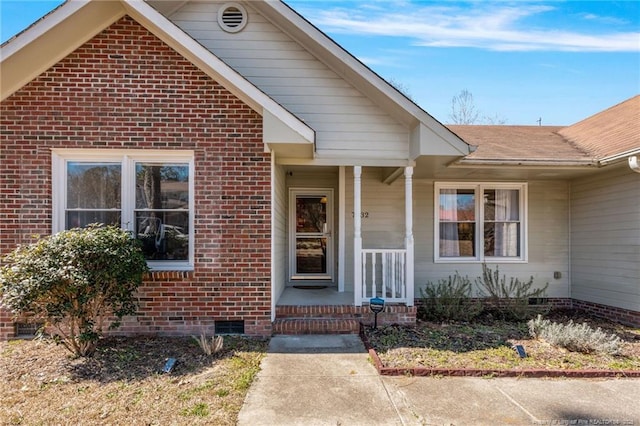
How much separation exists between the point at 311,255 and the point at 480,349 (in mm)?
4373

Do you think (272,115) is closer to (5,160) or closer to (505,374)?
(5,160)

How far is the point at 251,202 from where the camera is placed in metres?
5.43

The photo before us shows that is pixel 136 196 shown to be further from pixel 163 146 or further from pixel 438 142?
pixel 438 142

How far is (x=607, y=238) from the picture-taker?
700cm

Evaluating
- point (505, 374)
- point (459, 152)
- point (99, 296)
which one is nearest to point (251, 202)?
point (99, 296)

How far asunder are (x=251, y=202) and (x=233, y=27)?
320cm

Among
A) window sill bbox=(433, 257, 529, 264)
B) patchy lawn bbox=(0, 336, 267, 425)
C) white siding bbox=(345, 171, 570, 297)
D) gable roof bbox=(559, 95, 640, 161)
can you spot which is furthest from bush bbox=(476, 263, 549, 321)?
patchy lawn bbox=(0, 336, 267, 425)

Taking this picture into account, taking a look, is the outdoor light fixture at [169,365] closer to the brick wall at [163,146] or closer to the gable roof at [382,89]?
the brick wall at [163,146]

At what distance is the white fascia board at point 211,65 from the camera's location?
4.89 m

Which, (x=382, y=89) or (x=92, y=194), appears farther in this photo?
(x=382, y=89)

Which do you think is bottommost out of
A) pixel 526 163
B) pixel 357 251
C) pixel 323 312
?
pixel 323 312

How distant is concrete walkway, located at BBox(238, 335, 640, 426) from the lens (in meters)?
3.17

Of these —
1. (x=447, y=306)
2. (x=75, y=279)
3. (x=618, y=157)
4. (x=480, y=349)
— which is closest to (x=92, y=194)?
(x=75, y=279)

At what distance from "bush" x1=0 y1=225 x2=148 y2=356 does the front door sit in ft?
13.4
